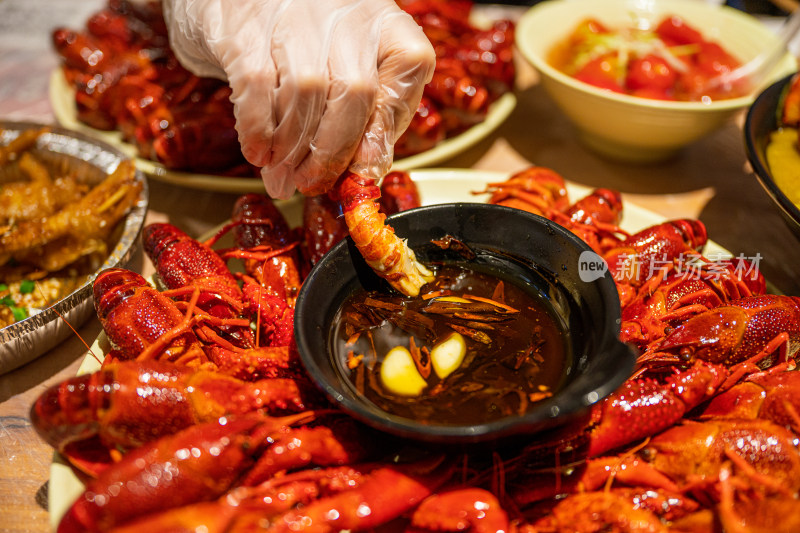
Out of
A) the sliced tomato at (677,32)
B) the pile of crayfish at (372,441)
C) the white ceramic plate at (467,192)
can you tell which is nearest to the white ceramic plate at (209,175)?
the white ceramic plate at (467,192)

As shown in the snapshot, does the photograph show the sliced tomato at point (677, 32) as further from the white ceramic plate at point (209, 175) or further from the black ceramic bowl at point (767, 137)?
the white ceramic plate at point (209, 175)

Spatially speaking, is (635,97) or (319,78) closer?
(319,78)

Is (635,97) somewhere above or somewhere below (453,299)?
above

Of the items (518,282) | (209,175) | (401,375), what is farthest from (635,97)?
(209,175)

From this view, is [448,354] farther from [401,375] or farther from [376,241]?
[376,241]

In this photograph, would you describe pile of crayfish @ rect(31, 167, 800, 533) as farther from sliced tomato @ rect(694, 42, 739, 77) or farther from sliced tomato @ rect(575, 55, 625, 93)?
sliced tomato @ rect(694, 42, 739, 77)

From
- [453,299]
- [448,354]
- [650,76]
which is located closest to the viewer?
[448,354]

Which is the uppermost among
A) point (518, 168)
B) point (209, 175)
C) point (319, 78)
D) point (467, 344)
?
point (319, 78)

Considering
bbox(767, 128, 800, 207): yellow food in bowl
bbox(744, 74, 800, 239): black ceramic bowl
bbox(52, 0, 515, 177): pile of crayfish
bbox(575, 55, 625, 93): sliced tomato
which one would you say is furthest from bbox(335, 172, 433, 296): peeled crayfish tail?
bbox(575, 55, 625, 93): sliced tomato
